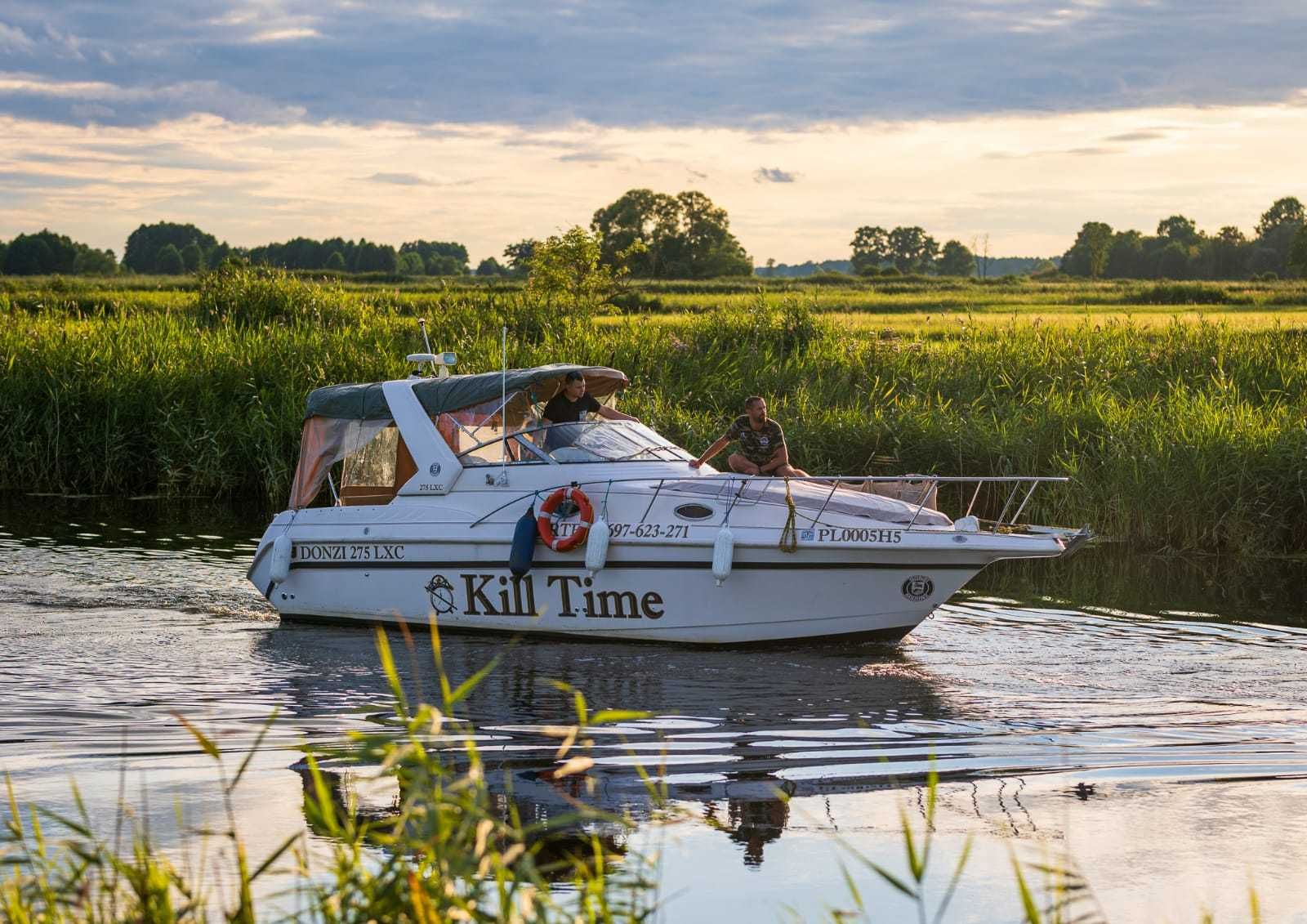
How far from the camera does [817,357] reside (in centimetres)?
2277

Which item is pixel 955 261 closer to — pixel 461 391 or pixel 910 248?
pixel 910 248

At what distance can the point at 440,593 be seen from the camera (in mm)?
11523

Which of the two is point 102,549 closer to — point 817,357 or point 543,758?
point 543,758

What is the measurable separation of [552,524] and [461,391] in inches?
67.0

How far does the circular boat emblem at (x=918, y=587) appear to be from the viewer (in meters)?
10.3

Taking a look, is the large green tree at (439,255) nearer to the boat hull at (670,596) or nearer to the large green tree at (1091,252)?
the large green tree at (1091,252)

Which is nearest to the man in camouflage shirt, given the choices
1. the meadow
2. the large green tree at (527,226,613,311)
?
the meadow

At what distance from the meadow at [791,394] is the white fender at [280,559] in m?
7.22

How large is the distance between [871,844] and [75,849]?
3394mm

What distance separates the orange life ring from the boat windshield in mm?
521

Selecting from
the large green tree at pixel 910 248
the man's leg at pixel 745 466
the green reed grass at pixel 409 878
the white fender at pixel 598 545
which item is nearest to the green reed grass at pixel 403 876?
the green reed grass at pixel 409 878

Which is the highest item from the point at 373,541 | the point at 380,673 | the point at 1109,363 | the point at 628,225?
the point at 628,225

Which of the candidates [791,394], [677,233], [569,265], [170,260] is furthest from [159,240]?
[791,394]

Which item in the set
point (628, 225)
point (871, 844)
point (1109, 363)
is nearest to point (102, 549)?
point (871, 844)
